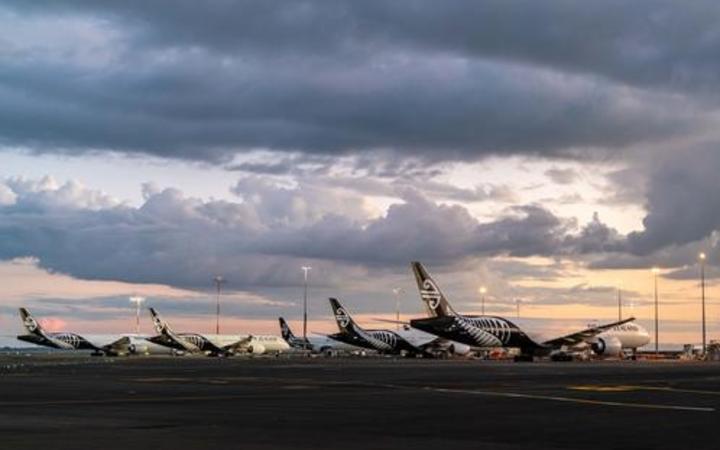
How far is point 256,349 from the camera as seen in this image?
A: 17212 cm

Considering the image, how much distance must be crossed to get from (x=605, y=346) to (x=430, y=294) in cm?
2523

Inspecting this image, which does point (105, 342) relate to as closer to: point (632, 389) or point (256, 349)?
point (256, 349)

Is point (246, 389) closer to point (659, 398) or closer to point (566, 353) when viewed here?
point (659, 398)

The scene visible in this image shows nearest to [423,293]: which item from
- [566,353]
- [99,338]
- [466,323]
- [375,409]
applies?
[466,323]

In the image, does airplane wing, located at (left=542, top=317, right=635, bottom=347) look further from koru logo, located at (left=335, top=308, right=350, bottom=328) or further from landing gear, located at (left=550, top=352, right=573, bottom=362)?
koru logo, located at (left=335, top=308, right=350, bottom=328)

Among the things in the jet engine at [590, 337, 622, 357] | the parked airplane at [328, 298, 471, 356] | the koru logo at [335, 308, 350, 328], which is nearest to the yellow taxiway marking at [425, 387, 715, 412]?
the jet engine at [590, 337, 622, 357]

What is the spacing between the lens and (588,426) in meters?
22.3

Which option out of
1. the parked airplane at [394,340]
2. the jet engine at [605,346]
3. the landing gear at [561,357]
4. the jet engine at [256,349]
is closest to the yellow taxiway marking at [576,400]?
the landing gear at [561,357]

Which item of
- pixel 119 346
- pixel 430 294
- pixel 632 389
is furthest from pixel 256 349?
pixel 632 389

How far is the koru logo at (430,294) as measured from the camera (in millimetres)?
115375

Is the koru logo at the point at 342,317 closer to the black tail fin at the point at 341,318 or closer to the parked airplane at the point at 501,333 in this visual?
the black tail fin at the point at 341,318

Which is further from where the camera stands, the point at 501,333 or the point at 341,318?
the point at 341,318

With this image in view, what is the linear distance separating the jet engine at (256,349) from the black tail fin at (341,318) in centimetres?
2244

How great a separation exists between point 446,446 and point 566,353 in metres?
104
